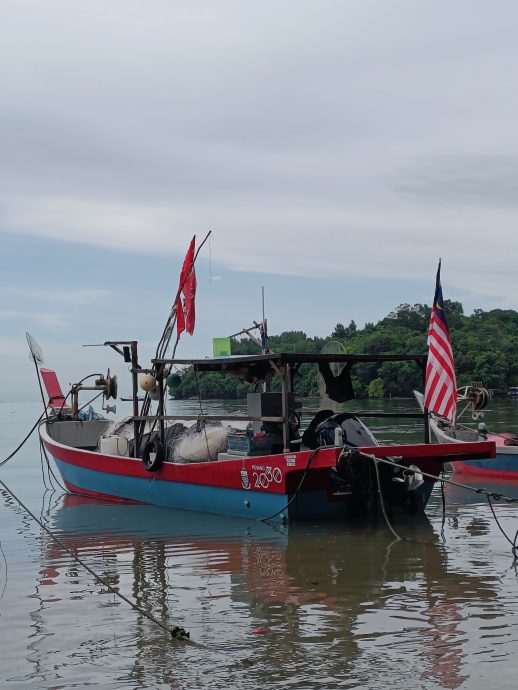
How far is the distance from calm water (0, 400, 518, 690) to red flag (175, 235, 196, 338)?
3.41 m

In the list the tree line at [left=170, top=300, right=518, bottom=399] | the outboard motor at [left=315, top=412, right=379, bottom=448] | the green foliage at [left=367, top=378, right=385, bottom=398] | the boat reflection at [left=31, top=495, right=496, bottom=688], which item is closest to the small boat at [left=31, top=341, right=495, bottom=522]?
the outboard motor at [left=315, top=412, right=379, bottom=448]

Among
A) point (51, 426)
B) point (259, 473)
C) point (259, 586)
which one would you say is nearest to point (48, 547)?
point (259, 473)

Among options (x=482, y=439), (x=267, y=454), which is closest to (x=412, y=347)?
(x=482, y=439)

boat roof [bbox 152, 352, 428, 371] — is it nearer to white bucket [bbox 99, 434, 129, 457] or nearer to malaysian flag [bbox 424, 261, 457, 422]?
malaysian flag [bbox 424, 261, 457, 422]

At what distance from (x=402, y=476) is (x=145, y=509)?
192 inches

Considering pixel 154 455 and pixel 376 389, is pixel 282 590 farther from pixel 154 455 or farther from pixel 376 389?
pixel 376 389

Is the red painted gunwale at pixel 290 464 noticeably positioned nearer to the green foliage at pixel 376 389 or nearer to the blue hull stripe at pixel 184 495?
the blue hull stripe at pixel 184 495

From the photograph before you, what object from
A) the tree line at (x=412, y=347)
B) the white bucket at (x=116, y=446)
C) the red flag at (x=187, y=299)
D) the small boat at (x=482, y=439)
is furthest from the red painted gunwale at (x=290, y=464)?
the tree line at (x=412, y=347)

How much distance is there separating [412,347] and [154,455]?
2779 inches

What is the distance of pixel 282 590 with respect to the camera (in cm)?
1023

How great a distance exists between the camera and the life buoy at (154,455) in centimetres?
1611

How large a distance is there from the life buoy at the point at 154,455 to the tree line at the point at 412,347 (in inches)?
1353

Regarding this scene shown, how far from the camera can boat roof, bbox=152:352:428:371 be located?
1388cm

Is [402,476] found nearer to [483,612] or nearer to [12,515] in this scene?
[483,612]
